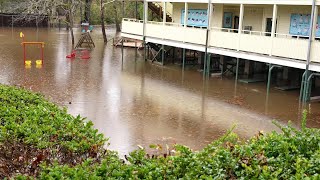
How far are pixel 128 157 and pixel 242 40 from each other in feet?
50.7

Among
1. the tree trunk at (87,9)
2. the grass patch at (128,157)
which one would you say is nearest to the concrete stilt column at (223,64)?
the grass patch at (128,157)

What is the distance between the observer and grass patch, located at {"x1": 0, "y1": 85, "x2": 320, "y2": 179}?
5.20 meters

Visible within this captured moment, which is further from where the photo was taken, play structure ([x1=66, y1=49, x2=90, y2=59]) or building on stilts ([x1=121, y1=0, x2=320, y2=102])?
play structure ([x1=66, y1=49, x2=90, y2=59])

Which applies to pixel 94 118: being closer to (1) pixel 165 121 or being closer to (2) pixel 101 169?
(1) pixel 165 121

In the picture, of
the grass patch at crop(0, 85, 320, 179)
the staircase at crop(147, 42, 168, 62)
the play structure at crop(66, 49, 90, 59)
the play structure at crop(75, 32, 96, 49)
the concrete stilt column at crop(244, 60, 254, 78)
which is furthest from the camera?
Answer: the play structure at crop(75, 32, 96, 49)

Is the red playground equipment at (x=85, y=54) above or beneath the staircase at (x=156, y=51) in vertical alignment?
beneath

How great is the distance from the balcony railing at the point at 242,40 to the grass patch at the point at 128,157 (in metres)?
11.4

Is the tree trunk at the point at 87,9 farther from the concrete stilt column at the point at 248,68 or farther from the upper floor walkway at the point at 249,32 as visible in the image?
the concrete stilt column at the point at 248,68

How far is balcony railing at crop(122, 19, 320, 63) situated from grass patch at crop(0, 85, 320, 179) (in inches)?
448

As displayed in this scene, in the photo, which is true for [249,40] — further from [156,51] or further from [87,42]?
[87,42]

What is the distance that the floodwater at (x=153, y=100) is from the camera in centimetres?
1290

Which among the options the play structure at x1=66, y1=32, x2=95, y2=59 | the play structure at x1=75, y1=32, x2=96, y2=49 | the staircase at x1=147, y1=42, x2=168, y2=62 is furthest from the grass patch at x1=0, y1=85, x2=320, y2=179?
the play structure at x1=75, y1=32, x2=96, y2=49

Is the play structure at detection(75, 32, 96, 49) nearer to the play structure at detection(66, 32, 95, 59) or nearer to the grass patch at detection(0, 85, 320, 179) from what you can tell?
the play structure at detection(66, 32, 95, 59)

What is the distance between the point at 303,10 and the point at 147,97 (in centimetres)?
889
